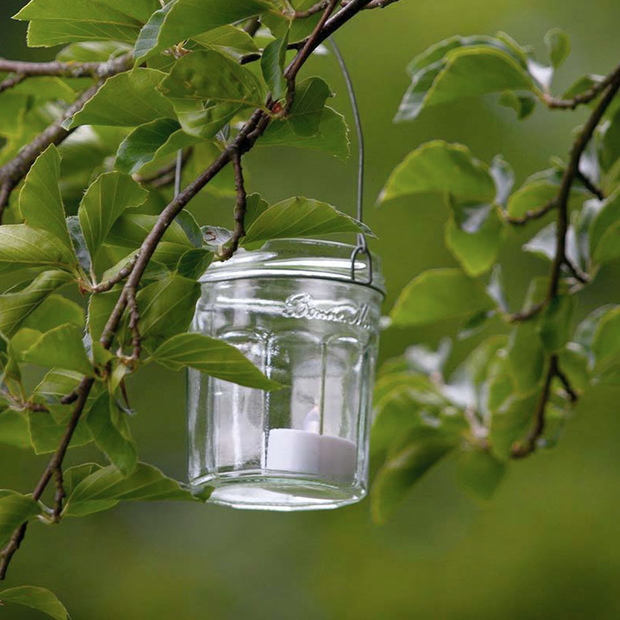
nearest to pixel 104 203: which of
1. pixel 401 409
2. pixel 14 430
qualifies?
pixel 14 430

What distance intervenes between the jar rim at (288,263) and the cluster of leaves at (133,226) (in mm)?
98

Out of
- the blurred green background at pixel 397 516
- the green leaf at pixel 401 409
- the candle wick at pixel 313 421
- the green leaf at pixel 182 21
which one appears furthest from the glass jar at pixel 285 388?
the blurred green background at pixel 397 516

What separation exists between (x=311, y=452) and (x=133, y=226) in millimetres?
191

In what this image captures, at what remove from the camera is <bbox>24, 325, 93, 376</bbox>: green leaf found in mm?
443

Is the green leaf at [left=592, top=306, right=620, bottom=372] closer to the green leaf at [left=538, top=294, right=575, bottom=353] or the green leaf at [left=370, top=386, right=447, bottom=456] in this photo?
the green leaf at [left=538, top=294, right=575, bottom=353]

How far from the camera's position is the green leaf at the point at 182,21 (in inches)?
17.1

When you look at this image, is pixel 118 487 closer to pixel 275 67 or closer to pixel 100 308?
pixel 100 308

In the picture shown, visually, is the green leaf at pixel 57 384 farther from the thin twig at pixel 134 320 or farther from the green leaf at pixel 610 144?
the green leaf at pixel 610 144

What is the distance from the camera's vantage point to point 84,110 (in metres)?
0.49

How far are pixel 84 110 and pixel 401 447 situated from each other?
2.10 feet

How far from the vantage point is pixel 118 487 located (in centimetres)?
50

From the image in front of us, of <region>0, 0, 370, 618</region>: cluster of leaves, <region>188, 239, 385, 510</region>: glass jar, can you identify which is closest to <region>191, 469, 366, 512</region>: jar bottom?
<region>188, 239, 385, 510</region>: glass jar

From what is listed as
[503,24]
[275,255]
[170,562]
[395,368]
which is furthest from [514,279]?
[275,255]

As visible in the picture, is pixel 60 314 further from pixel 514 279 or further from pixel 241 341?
pixel 514 279
